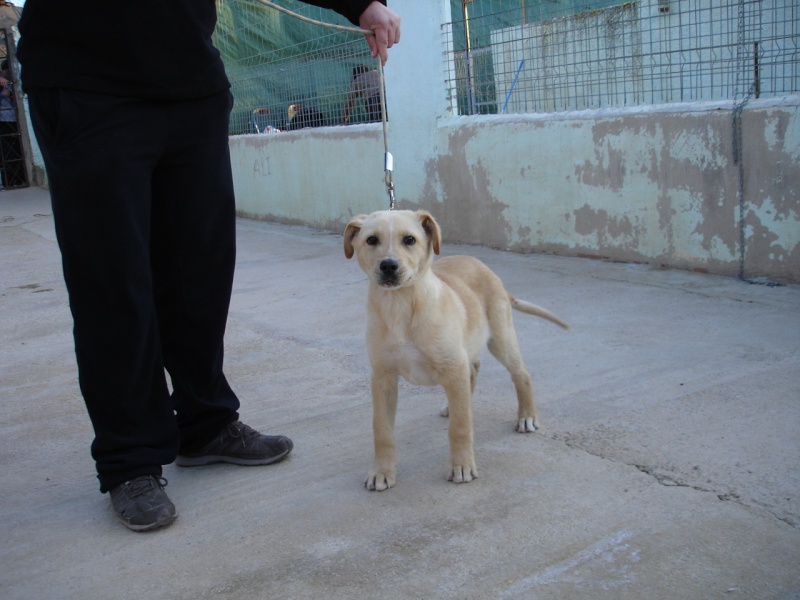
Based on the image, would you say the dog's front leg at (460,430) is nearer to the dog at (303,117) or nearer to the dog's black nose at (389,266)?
the dog's black nose at (389,266)

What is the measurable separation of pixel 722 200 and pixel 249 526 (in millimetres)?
3764

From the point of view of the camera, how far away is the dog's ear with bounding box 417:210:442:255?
2.85 metres

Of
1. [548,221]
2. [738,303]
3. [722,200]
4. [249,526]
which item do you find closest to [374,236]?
[249,526]

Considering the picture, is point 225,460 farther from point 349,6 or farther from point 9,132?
point 9,132

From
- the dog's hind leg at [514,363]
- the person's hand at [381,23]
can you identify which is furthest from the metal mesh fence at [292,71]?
the dog's hind leg at [514,363]

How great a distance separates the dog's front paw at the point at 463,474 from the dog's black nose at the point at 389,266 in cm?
66

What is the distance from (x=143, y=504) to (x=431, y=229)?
1283 millimetres

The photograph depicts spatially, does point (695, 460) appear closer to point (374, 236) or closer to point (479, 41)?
point (374, 236)

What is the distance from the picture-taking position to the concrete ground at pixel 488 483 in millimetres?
2127

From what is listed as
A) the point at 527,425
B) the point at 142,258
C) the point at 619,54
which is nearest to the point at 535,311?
the point at 527,425

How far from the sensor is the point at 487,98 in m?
6.73

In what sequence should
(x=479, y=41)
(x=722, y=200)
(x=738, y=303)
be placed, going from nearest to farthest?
(x=738, y=303) → (x=722, y=200) → (x=479, y=41)

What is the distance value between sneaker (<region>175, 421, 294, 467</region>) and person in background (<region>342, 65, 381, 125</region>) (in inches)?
212

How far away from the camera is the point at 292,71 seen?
29.3 feet
